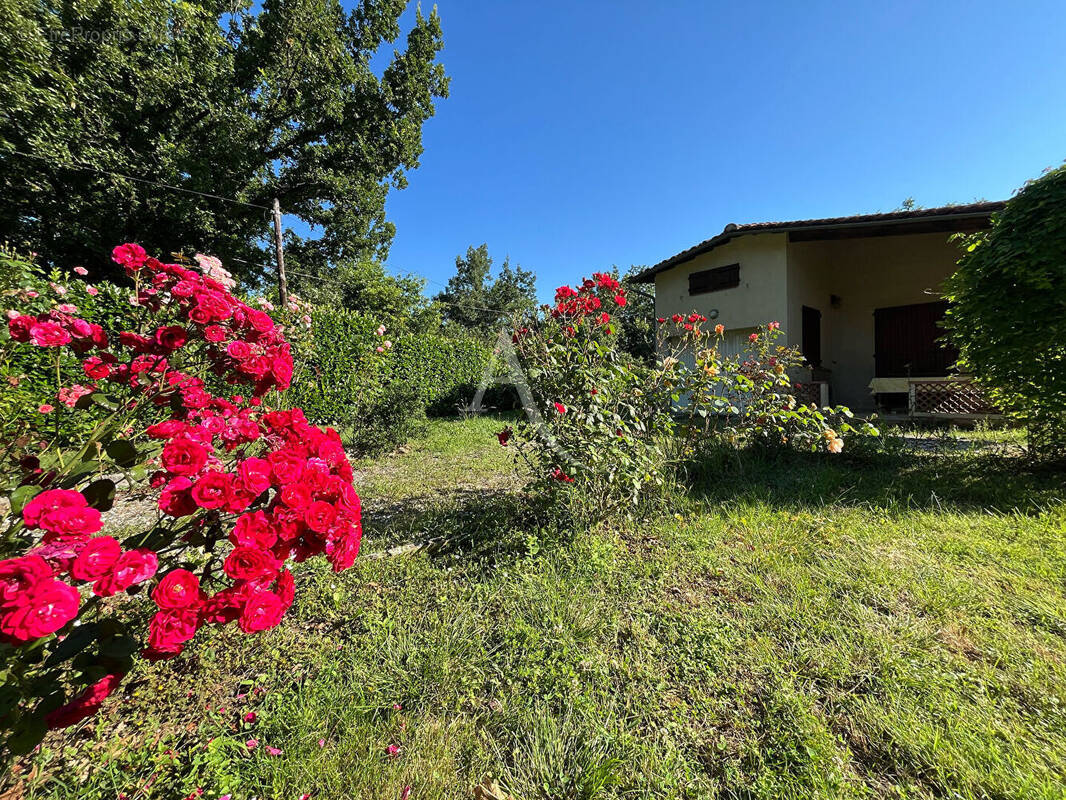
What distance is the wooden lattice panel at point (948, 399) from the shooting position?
6.00 m

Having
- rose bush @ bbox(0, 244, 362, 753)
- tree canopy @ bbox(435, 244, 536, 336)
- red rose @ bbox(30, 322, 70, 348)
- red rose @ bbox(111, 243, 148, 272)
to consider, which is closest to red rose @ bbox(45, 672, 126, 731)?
rose bush @ bbox(0, 244, 362, 753)

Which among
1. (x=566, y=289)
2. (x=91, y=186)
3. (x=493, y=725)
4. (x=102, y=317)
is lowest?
(x=493, y=725)

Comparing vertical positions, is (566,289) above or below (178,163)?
below

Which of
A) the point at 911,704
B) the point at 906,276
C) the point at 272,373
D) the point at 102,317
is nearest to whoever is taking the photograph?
the point at 911,704

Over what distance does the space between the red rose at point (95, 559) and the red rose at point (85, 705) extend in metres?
0.27

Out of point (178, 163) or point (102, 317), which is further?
point (178, 163)

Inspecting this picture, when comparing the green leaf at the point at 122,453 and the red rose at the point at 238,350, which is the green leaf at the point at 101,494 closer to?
the green leaf at the point at 122,453

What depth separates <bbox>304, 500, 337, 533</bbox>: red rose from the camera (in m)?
0.97

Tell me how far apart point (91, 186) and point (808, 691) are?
17289 millimetres

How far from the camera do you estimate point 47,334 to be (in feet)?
4.27

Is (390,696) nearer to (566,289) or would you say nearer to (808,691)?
(808,691)

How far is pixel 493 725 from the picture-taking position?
1.29m

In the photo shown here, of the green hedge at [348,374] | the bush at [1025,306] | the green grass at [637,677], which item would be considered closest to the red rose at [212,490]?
the green grass at [637,677]

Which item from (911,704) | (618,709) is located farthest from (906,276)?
(618,709)
